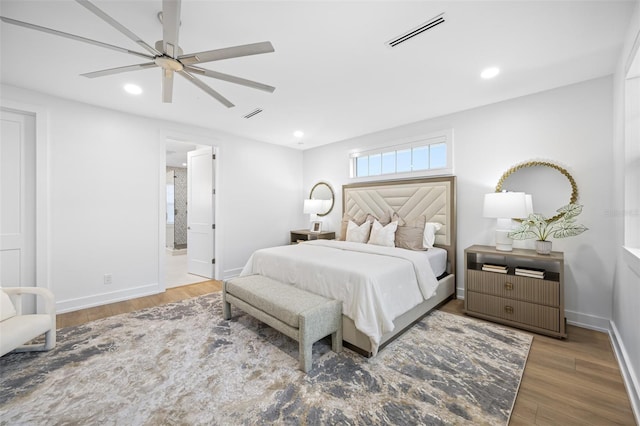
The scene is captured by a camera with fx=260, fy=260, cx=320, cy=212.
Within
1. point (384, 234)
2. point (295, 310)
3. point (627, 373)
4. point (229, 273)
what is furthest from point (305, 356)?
point (229, 273)

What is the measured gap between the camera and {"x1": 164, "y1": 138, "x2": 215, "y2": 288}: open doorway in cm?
487

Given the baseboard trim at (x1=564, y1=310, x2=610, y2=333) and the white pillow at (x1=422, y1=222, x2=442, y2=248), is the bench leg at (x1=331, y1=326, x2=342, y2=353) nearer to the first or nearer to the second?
the white pillow at (x1=422, y1=222, x2=442, y2=248)

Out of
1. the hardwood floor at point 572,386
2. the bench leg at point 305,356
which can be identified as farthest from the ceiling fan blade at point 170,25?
the hardwood floor at point 572,386

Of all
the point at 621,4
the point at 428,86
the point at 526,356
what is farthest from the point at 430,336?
the point at 621,4

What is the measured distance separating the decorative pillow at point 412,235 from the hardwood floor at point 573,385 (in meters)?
1.52

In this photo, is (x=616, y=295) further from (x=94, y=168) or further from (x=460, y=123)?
(x=94, y=168)

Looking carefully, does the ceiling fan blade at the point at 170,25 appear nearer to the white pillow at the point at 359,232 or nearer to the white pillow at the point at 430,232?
the white pillow at the point at 359,232

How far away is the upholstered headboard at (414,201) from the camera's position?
3719 millimetres

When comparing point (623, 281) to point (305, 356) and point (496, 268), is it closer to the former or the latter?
point (496, 268)

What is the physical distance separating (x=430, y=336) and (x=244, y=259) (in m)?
3.56

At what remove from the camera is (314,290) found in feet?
8.61

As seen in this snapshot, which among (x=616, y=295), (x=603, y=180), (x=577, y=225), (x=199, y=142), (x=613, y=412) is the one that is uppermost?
(x=199, y=142)

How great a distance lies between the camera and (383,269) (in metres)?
2.50

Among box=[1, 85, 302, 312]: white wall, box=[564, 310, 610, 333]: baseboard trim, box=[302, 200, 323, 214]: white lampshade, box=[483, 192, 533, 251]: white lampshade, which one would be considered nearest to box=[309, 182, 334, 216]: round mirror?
box=[302, 200, 323, 214]: white lampshade
